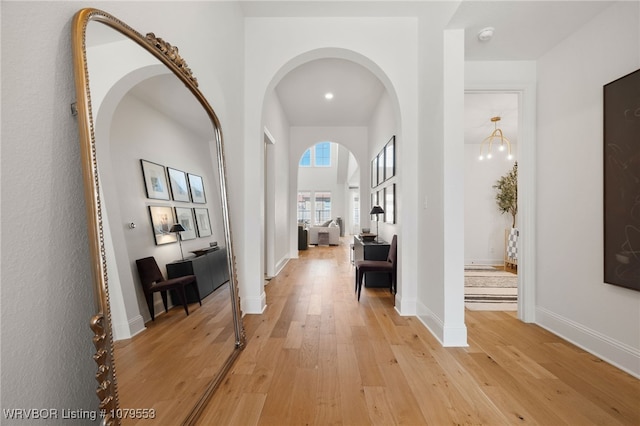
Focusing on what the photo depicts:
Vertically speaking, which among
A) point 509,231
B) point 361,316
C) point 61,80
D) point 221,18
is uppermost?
point 221,18

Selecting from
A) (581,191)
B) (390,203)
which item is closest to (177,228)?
(581,191)

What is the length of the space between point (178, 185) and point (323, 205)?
11.8 metres

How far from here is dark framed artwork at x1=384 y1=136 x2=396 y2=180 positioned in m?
3.71

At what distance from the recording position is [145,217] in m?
1.08

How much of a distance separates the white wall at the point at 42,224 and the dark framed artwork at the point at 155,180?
252mm

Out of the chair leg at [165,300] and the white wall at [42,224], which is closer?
the white wall at [42,224]

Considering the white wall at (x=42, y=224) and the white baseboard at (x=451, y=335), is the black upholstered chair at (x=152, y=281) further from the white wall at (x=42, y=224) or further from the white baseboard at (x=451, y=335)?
the white baseboard at (x=451, y=335)

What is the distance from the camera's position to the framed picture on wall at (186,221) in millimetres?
1343

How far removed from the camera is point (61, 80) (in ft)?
2.61

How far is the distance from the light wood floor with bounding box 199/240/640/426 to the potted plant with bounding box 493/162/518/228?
11.8ft

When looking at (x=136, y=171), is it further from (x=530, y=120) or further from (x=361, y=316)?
(x=530, y=120)

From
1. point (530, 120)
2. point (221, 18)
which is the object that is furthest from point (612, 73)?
point (221, 18)

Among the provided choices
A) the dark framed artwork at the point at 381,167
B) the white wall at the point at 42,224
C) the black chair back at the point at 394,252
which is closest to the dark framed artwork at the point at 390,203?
the dark framed artwork at the point at 381,167

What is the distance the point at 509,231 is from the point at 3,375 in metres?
6.49
